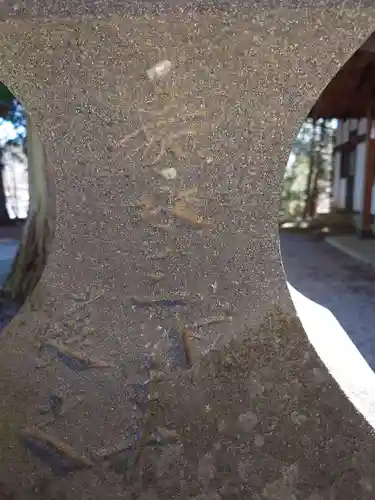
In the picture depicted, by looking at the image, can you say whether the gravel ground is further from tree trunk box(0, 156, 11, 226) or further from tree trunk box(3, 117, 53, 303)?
tree trunk box(0, 156, 11, 226)

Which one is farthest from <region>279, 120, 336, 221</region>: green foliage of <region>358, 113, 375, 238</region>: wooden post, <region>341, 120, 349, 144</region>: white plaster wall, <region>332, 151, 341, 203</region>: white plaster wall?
<region>358, 113, 375, 238</region>: wooden post

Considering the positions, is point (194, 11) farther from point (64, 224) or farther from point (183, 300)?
point (183, 300)

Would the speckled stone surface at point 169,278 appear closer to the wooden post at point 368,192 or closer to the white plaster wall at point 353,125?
the wooden post at point 368,192

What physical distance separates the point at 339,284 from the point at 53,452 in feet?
13.5

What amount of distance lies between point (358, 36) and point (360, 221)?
6.89 meters

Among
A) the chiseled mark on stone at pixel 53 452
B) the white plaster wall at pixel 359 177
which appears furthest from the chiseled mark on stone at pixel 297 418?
the white plaster wall at pixel 359 177

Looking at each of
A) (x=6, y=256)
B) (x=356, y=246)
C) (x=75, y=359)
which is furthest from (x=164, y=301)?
(x=356, y=246)

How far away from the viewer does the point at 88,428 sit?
132 cm

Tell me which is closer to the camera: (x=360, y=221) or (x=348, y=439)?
(x=348, y=439)

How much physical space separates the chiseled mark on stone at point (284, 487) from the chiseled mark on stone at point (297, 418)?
12cm

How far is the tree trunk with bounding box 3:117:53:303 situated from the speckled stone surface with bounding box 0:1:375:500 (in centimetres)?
211

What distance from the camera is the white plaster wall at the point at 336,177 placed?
11.1 m

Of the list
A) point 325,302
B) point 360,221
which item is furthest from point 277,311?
point 360,221

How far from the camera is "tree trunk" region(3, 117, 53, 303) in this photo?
11.0 feet
